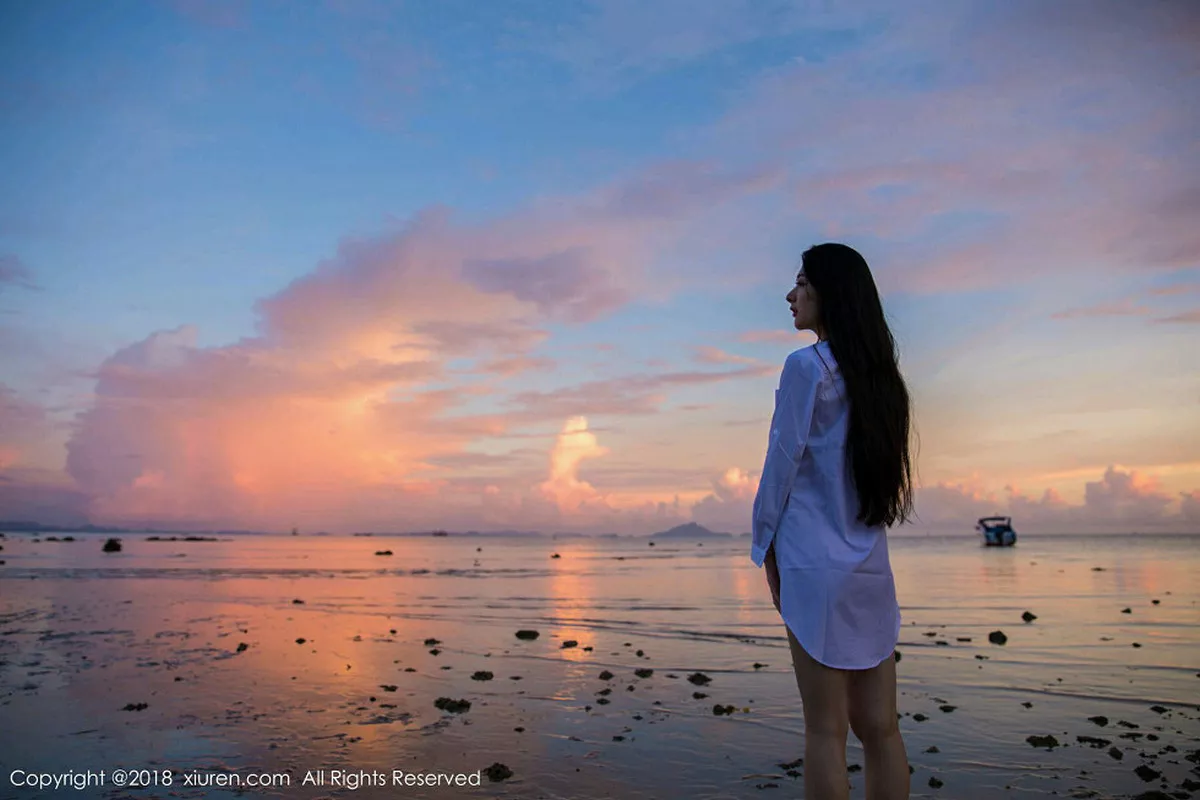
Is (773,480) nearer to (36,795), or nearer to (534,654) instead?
(36,795)

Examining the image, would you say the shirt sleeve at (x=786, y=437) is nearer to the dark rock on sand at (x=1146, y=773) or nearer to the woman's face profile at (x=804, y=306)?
the woman's face profile at (x=804, y=306)

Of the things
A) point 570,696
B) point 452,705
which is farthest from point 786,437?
point 570,696

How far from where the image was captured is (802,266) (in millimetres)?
3852

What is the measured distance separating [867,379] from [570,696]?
8129 millimetres

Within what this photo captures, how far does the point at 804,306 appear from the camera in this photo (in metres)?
3.79

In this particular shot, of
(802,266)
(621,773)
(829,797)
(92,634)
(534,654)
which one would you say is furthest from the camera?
(92,634)

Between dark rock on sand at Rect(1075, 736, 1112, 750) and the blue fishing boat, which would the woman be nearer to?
dark rock on sand at Rect(1075, 736, 1112, 750)

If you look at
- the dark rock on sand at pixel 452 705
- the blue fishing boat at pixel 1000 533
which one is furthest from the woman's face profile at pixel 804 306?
the blue fishing boat at pixel 1000 533

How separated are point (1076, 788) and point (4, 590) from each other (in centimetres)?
3175

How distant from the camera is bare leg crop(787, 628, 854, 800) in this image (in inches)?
128

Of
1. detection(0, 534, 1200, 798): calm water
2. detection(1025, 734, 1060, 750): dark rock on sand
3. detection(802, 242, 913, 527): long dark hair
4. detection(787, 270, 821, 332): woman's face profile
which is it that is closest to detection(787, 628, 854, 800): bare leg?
detection(802, 242, 913, 527): long dark hair

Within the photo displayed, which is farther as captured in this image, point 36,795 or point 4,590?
point 4,590

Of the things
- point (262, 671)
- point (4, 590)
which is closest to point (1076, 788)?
point (262, 671)

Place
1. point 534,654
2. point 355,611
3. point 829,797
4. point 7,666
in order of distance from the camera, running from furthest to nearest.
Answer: point 355,611, point 534,654, point 7,666, point 829,797
